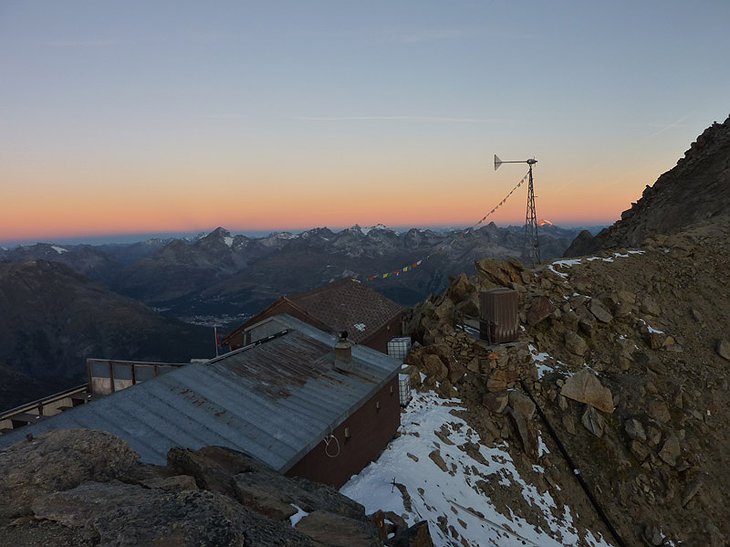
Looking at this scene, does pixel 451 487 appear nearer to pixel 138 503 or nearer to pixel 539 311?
pixel 539 311

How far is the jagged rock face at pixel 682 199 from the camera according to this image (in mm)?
42438

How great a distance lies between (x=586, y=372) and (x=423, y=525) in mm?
15311

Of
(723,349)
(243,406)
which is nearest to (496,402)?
(243,406)

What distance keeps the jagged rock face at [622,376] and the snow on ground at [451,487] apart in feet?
4.40

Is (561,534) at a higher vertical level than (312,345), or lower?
lower

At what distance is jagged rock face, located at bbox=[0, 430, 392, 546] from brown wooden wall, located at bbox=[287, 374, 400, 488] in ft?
15.8

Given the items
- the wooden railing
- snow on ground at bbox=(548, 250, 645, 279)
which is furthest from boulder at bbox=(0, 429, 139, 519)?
snow on ground at bbox=(548, 250, 645, 279)

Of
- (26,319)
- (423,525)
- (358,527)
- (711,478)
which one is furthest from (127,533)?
(26,319)

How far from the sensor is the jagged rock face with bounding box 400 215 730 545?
60.1 ft

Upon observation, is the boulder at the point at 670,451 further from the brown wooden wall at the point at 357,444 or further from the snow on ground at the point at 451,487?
the brown wooden wall at the point at 357,444

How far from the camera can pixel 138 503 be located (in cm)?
525

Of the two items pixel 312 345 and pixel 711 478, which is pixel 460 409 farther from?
pixel 711 478

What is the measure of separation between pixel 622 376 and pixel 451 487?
39.7ft

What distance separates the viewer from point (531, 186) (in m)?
32.2
